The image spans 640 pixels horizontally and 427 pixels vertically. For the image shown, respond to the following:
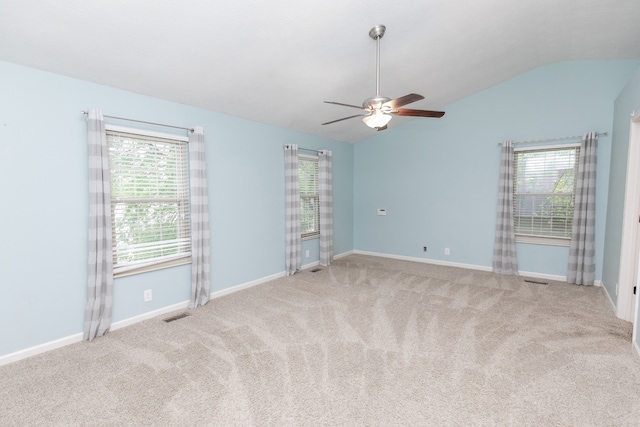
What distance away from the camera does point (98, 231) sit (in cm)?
279

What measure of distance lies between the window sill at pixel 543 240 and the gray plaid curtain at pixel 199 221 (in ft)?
15.6

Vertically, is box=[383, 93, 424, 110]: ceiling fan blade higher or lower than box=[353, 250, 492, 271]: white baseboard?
higher

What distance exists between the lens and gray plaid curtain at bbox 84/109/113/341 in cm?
275

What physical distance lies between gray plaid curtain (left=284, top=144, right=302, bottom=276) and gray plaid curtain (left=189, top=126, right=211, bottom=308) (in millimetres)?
1462

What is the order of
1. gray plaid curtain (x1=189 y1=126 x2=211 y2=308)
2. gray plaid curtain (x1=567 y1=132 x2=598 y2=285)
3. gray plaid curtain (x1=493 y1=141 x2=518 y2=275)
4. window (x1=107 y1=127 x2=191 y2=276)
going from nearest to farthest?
window (x1=107 y1=127 x2=191 y2=276) < gray plaid curtain (x1=189 y1=126 x2=211 y2=308) < gray plaid curtain (x1=567 y1=132 x2=598 y2=285) < gray plaid curtain (x1=493 y1=141 x2=518 y2=275)

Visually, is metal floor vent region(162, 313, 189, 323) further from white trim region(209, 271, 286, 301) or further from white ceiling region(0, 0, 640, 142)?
white ceiling region(0, 0, 640, 142)

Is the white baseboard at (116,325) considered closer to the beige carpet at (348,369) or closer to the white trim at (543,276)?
the beige carpet at (348,369)

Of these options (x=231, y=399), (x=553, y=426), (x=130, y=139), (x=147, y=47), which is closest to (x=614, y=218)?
(x=553, y=426)

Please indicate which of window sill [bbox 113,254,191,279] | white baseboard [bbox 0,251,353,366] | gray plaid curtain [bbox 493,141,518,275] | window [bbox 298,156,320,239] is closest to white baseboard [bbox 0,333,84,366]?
white baseboard [bbox 0,251,353,366]

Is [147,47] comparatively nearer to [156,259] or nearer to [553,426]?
[156,259]

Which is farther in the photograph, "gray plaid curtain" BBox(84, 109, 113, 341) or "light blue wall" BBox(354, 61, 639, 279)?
"light blue wall" BBox(354, 61, 639, 279)

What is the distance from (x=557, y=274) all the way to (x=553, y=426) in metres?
3.65

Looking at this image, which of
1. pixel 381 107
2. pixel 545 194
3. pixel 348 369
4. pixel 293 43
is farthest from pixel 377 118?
pixel 545 194

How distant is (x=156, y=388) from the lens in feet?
6.95
